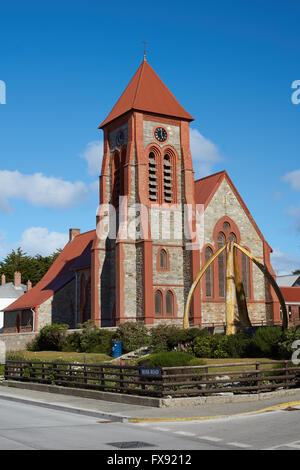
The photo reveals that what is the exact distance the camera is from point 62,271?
62.6m

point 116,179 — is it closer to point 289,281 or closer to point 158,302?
point 158,302

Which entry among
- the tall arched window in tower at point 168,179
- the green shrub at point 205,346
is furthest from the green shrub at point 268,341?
the tall arched window in tower at point 168,179

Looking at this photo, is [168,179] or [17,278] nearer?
[168,179]

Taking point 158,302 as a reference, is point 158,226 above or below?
above

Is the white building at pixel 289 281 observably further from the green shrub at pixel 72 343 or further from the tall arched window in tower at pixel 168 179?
the green shrub at pixel 72 343

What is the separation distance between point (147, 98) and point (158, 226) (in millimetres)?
11633

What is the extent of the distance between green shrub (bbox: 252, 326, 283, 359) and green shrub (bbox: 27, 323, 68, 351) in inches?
764

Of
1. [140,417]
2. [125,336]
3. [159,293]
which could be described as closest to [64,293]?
[159,293]

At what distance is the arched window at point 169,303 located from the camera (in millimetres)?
46875

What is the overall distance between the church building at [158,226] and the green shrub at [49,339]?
4.12 m

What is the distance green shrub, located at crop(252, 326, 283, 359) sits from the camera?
29658 mm

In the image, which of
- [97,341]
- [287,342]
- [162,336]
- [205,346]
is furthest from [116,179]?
[287,342]

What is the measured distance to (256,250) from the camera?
51.5m

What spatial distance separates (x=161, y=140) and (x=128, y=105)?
4.19 m
